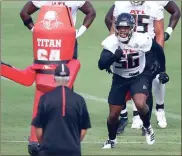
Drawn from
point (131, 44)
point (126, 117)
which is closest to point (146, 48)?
point (131, 44)

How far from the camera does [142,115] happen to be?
50.2ft

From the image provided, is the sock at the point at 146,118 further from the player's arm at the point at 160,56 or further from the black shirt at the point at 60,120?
the black shirt at the point at 60,120

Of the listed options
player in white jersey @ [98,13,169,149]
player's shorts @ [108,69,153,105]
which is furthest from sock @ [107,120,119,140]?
player's shorts @ [108,69,153,105]

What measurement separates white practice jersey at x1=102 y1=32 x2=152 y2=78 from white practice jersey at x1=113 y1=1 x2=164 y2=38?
90cm

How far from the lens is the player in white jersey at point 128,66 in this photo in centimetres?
1488

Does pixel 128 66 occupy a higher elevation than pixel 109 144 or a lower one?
higher

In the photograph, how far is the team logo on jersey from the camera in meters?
13.6

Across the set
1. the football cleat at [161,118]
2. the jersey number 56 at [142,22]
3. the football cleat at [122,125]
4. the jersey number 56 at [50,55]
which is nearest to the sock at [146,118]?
the football cleat at [122,125]

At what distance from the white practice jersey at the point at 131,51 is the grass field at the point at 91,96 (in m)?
1.12

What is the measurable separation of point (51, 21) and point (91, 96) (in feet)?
23.3

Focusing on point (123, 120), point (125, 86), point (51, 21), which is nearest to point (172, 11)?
point (123, 120)

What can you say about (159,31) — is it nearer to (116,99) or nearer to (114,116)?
(116,99)

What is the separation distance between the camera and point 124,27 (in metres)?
14.8

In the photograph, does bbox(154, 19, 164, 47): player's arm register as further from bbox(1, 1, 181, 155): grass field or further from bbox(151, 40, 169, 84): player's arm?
bbox(1, 1, 181, 155): grass field
